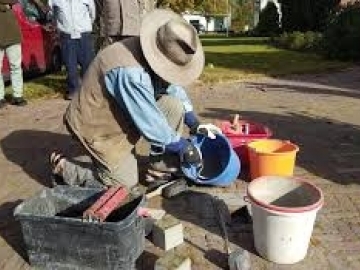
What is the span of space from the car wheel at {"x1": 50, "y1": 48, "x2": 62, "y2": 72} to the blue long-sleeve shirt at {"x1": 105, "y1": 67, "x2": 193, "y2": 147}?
7.91 m

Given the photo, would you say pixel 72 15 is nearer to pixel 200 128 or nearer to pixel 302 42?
pixel 200 128

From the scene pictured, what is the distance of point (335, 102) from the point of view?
8.95 m

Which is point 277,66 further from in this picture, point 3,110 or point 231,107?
point 3,110

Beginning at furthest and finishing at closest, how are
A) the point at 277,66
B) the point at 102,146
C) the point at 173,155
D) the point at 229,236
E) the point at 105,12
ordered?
the point at 277,66, the point at 105,12, the point at 173,155, the point at 102,146, the point at 229,236

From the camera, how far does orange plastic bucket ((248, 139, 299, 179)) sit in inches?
189

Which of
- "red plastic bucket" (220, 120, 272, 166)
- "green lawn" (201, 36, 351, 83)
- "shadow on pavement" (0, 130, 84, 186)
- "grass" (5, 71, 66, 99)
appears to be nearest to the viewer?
"red plastic bucket" (220, 120, 272, 166)

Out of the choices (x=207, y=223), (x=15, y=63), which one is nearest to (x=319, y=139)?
(x=207, y=223)

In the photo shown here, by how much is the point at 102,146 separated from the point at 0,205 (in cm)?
104

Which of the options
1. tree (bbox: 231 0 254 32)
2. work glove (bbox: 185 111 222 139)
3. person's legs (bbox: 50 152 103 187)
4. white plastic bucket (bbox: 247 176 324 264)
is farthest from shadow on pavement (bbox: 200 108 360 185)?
tree (bbox: 231 0 254 32)

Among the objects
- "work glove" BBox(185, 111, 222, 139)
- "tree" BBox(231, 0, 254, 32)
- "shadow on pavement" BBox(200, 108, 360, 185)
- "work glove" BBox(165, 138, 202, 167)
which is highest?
"tree" BBox(231, 0, 254, 32)

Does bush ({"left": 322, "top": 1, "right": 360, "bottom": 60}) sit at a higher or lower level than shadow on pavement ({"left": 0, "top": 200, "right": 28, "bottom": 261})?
higher

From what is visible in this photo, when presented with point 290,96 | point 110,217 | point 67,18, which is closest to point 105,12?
point 67,18

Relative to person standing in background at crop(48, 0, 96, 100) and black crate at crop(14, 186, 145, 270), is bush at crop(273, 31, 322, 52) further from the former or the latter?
black crate at crop(14, 186, 145, 270)

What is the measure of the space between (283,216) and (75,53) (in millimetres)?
6189
